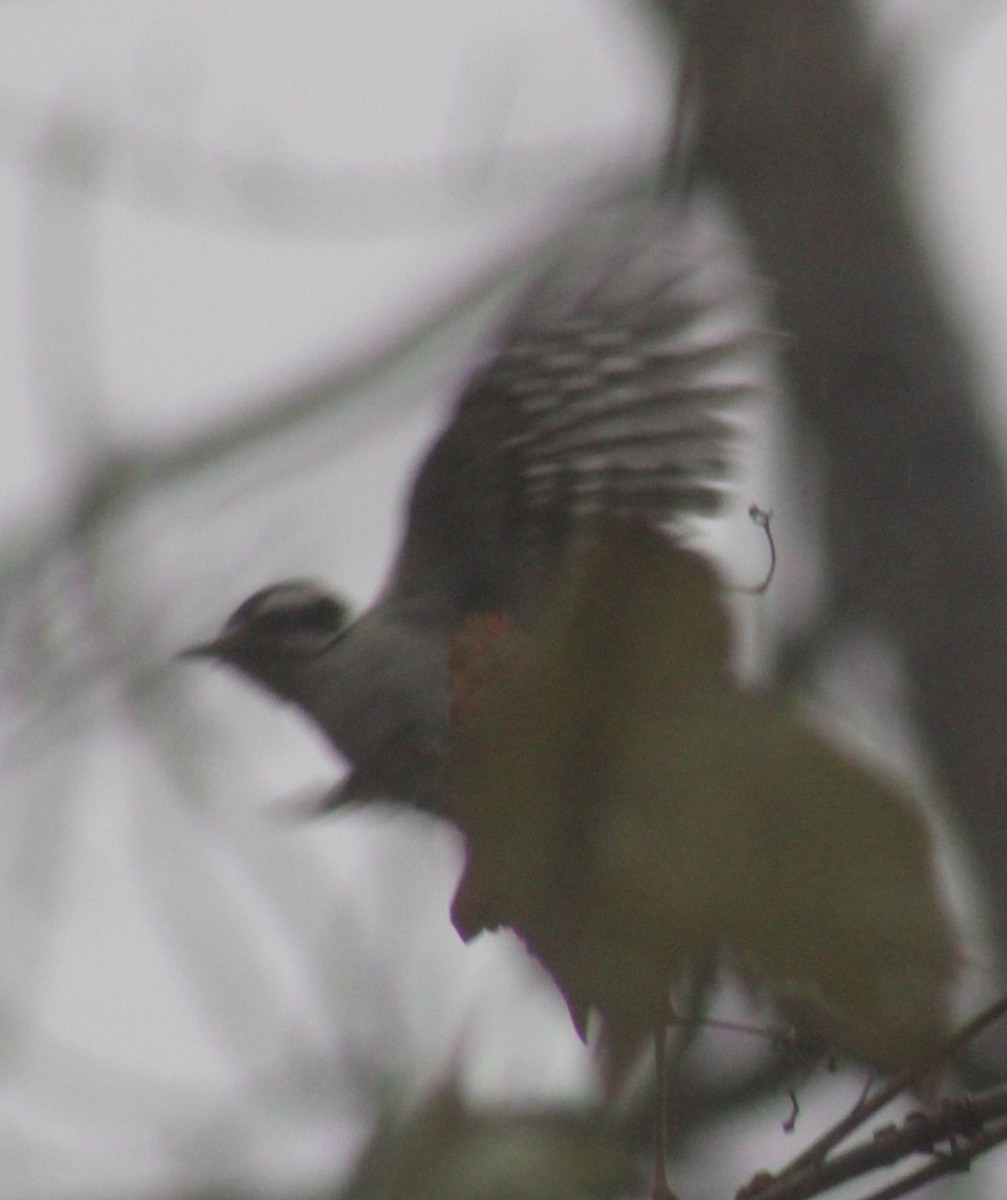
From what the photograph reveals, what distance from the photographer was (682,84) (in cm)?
200

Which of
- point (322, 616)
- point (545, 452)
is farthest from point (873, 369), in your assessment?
point (545, 452)

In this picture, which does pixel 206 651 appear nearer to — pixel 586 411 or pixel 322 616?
pixel 322 616

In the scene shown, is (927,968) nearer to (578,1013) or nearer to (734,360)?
(578,1013)

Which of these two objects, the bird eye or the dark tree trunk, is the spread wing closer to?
the bird eye

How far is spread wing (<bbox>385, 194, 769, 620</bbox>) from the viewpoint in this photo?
198cm

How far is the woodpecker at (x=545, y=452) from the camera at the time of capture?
1979mm

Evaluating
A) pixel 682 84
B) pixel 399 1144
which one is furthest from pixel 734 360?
pixel 399 1144

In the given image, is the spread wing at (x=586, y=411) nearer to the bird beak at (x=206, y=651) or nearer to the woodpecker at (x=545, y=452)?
the woodpecker at (x=545, y=452)

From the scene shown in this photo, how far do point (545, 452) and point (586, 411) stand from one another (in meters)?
0.11

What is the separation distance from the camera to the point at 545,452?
2.11 metres

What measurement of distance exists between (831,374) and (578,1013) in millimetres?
3487

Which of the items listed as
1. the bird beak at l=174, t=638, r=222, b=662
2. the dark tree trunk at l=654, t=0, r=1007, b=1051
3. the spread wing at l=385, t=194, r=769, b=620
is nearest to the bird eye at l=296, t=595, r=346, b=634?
the bird beak at l=174, t=638, r=222, b=662

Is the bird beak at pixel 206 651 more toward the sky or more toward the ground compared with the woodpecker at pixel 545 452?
more toward the ground

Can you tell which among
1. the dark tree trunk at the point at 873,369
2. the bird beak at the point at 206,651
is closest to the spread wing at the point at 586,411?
the bird beak at the point at 206,651
